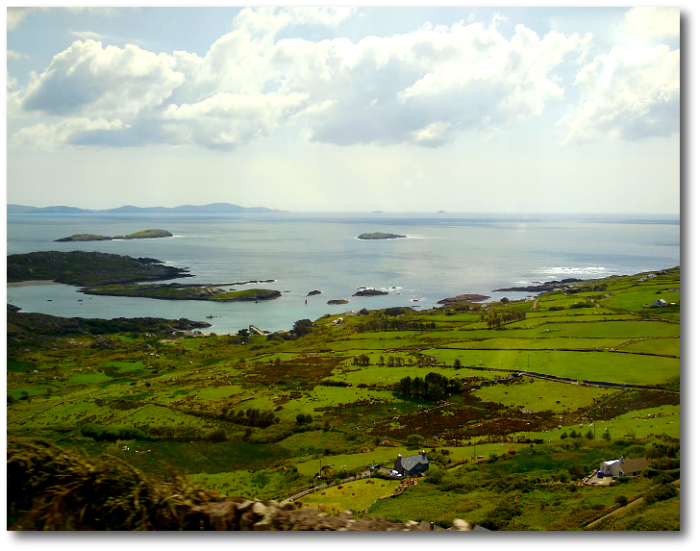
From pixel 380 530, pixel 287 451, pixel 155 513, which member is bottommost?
Result: pixel 287 451

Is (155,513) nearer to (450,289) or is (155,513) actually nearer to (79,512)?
(79,512)

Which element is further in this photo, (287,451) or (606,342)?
(606,342)

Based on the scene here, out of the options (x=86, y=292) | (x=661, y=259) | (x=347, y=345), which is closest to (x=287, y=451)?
(x=347, y=345)

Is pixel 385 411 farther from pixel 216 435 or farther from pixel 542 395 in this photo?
pixel 542 395

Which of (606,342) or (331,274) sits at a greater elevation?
(331,274)

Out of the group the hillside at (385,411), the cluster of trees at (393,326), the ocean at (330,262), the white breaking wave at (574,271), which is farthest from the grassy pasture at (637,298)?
the cluster of trees at (393,326)

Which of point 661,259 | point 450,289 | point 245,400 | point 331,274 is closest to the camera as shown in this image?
point 245,400

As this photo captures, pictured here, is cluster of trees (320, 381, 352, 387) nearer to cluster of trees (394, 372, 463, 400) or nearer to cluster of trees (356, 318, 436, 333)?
cluster of trees (394, 372, 463, 400)
